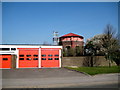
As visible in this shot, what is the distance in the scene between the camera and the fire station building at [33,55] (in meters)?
27.6

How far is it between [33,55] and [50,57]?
2.72m

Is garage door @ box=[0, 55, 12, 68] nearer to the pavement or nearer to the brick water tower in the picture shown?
the pavement

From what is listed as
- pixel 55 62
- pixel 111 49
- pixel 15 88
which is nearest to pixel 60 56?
pixel 55 62

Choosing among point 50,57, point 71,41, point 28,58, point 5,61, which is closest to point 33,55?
point 28,58

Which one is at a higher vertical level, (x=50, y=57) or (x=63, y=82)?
(x=50, y=57)

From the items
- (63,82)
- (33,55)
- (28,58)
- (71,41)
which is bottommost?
(63,82)

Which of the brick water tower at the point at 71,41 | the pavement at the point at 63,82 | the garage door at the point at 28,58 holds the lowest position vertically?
the pavement at the point at 63,82

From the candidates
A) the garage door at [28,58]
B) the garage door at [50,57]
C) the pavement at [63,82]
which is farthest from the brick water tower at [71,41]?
the pavement at [63,82]

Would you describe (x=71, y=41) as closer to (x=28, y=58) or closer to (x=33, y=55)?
(x=33, y=55)

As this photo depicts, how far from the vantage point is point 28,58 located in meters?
28.0

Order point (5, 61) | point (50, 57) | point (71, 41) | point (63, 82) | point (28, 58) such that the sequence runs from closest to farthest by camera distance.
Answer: point (63, 82) → point (5, 61) → point (28, 58) → point (50, 57) → point (71, 41)

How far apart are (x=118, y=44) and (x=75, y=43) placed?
120ft

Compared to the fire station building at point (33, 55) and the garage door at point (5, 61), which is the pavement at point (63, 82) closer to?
the garage door at point (5, 61)

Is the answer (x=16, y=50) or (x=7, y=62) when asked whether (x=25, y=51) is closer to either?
(x=16, y=50)
